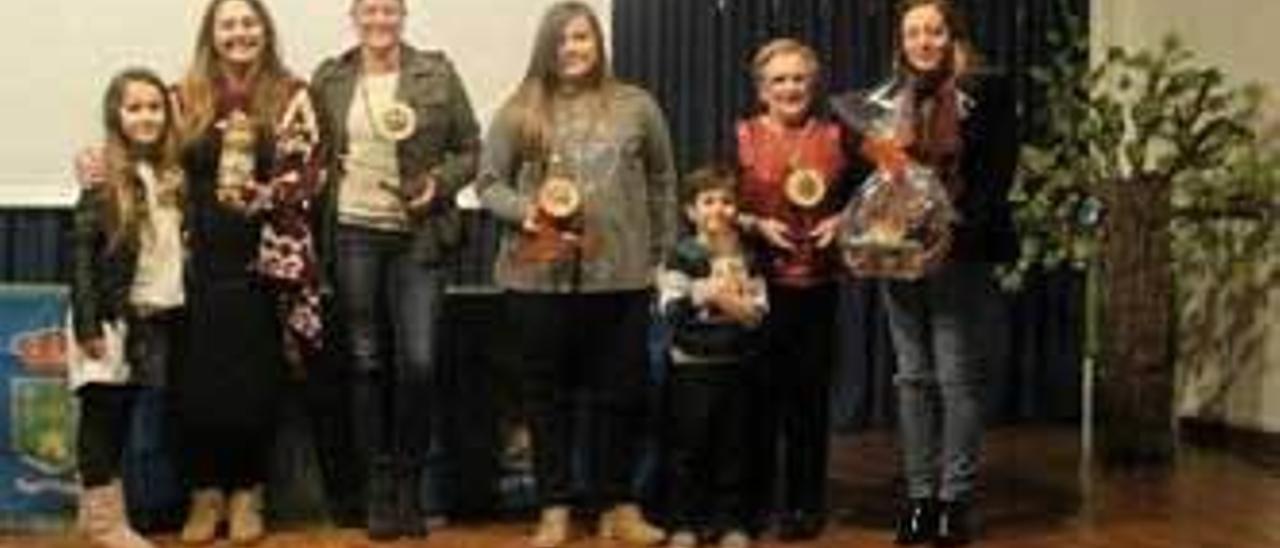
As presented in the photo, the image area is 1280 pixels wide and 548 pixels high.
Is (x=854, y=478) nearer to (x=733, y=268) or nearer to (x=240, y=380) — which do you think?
(x=733, y=268)

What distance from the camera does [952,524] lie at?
13.5ft

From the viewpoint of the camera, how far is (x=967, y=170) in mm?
4023

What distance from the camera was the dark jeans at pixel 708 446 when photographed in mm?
4078

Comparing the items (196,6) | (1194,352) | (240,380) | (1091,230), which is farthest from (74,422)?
(1194,352)

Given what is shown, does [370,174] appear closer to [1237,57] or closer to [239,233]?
[239,233]

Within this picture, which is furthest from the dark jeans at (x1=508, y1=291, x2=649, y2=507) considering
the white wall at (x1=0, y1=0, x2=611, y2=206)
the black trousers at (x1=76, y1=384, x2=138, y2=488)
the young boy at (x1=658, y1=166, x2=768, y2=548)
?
the white wall at (x1=0, y1=0, x2=611, y2=206)

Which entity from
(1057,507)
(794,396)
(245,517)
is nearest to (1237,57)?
(1057,507)

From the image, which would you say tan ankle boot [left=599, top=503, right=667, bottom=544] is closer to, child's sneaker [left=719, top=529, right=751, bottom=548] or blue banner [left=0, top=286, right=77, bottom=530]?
child's sneaker [left=719, top=529, right=751, bottom=548]

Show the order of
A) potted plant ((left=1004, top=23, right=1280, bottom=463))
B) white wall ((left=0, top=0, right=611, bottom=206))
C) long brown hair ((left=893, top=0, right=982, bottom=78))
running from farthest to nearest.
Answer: potted plant ((left=1004, top=23, right=1280, bottom=463)) < white wall ((left=0, top=0, right=611, bottom=206)) < long brown hair ((left=893, top=0, right=982, bottom=78))

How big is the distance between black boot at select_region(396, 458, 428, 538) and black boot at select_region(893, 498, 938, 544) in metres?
1.06

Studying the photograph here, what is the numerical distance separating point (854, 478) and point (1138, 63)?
4.56 feet

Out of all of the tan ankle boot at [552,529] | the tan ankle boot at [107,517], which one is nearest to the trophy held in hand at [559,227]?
the tan ankle boot at [552,529]

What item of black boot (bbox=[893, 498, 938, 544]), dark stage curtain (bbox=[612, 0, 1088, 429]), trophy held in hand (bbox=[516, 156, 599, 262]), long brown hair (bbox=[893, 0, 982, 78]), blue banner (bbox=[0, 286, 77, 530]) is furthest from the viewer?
dark stage curtain (bbox=[612, 0, 1088, 429])

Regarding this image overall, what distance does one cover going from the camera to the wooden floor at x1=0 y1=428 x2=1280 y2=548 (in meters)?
4.25
